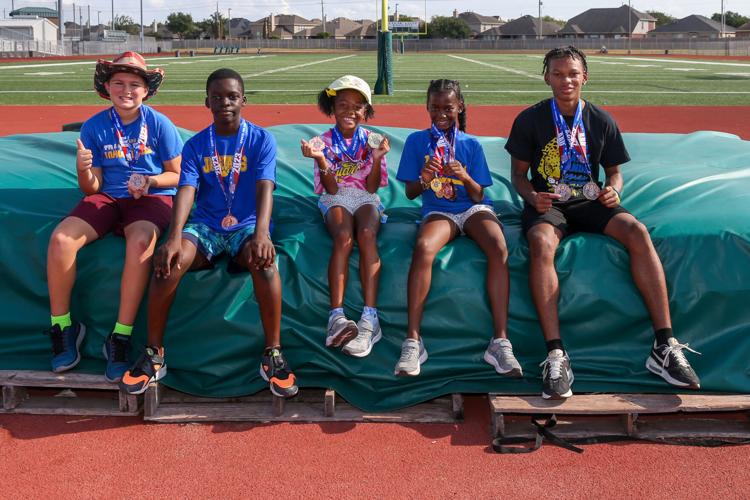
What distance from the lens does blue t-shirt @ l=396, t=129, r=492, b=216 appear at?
385 cm

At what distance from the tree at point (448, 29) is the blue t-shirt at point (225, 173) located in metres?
91.1

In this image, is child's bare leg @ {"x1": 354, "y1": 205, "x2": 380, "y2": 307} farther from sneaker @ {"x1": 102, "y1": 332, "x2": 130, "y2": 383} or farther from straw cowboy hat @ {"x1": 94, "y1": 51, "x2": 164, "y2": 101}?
straw cowboy hat @ {"x1": 94, "y1": 51, "x2": 164, "y2": 101}

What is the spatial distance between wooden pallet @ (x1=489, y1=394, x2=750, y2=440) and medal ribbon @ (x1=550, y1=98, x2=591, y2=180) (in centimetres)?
118

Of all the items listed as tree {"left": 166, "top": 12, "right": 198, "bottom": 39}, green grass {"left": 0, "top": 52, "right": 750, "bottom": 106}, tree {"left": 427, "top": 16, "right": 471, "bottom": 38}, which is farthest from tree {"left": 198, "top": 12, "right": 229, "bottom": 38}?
green grass {"left": 0, "top": 52, "right": 750, "bottom": 106}

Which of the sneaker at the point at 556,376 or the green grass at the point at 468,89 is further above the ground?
the green grass at the point at 468,89

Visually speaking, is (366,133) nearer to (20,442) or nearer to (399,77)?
(20,442)

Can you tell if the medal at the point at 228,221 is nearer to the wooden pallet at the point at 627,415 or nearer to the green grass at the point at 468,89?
the wooden pallet at the point at 627,415

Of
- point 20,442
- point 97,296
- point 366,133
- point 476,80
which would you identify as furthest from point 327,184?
point 476,80

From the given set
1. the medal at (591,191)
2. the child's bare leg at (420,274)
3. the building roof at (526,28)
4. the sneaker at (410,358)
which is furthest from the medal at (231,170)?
the building roof at (526,28)

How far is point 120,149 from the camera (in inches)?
153

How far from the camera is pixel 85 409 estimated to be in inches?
136

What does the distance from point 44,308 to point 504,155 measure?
3176 mm

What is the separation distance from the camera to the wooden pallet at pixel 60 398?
344 centimetres

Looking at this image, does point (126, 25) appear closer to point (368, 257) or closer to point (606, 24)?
point (606, 24)
